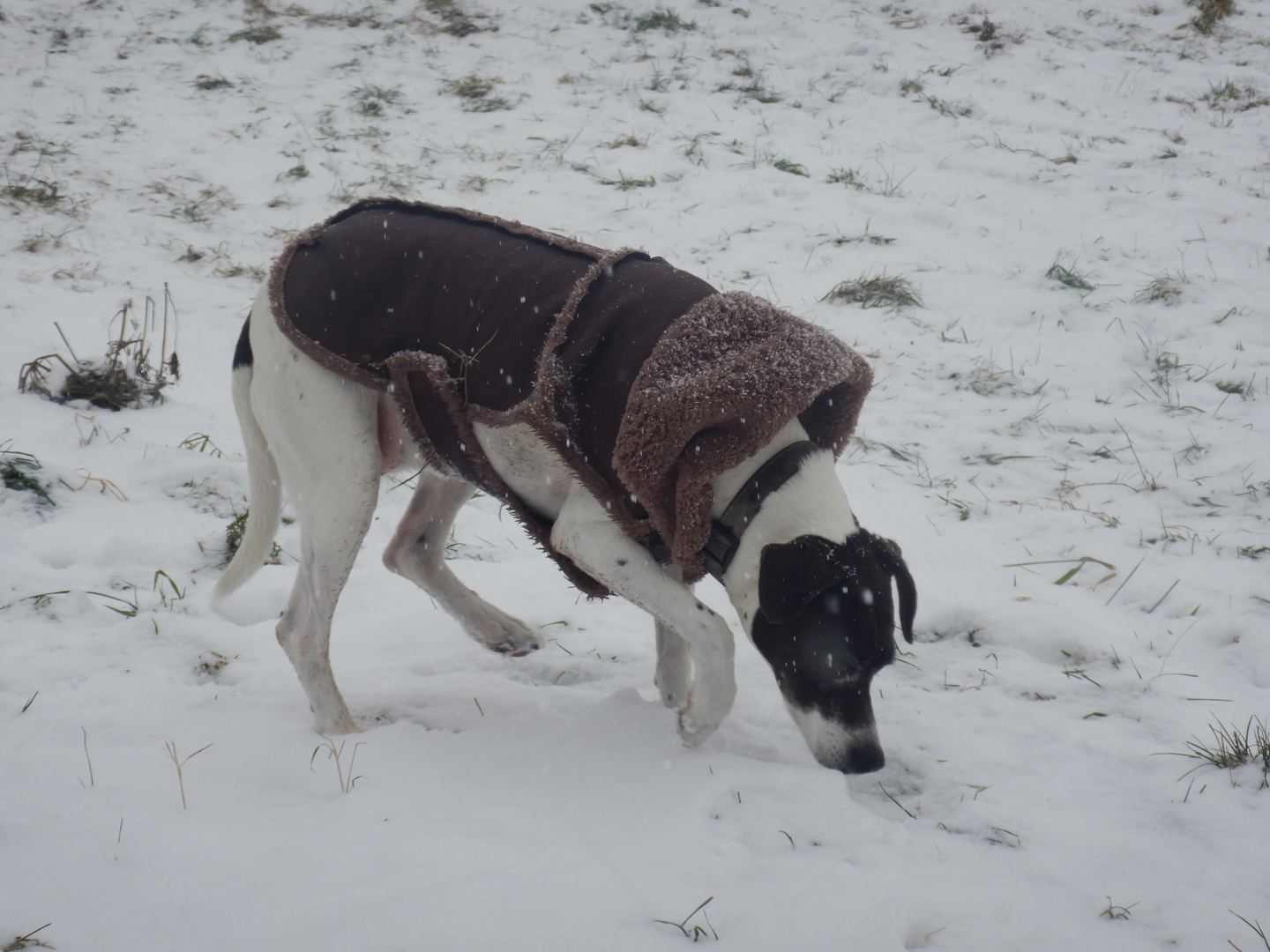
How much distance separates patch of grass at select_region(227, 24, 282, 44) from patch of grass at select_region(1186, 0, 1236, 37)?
8.71 metres

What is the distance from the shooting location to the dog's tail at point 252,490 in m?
2.70

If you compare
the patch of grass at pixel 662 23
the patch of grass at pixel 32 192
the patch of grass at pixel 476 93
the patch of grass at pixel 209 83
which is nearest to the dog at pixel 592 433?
the patch of grass at pixel 32 192

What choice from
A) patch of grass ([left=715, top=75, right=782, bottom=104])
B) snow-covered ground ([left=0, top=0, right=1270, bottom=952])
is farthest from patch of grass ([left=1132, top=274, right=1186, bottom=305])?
patch of grass ([left=715, top=75, right=782, bottom=104])

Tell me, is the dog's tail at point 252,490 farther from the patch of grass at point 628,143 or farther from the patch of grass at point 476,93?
the patch of grass at point 476,93

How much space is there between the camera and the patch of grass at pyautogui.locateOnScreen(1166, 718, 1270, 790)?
2.17 metres

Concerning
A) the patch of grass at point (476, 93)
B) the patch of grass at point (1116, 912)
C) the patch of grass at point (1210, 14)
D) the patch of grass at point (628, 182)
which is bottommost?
the patch of grass at point (1116, 912)

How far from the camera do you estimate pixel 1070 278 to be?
5.23m

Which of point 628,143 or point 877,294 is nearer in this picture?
point 877,294

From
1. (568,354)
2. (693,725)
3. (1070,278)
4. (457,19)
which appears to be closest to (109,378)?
(568,354)

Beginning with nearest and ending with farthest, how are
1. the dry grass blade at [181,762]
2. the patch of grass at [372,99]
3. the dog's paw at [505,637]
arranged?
the dry grass blade at [181,762] < the dog's paw at [505,637] < the patch of grass at [372,99]

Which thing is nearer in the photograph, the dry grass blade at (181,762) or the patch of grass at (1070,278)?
the dry grass blade at (181,762)

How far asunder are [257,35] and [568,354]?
813cm

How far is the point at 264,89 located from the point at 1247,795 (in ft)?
27.6

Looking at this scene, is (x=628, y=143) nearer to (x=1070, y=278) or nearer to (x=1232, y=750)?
(x=1070, y=278)
